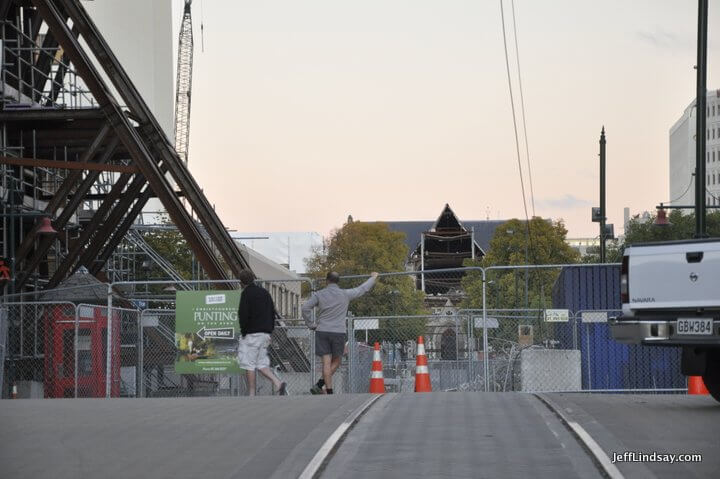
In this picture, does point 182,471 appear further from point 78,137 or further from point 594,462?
point 78,137

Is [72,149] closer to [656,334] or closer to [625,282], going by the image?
[625,282]

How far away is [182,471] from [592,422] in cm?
368

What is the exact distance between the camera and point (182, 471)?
937cm

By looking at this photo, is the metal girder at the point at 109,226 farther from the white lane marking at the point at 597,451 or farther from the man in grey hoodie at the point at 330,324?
the white lane marking at the point at 597,451

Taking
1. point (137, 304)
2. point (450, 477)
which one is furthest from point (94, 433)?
point (137, 304)

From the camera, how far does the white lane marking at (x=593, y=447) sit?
28.6ft

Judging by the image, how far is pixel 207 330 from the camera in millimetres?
22312

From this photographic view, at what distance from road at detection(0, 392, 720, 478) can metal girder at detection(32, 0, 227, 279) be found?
65.0 ft

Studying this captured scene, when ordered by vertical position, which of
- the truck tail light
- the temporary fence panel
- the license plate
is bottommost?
the temporary fence panel

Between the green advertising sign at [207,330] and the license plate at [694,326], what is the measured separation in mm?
10758

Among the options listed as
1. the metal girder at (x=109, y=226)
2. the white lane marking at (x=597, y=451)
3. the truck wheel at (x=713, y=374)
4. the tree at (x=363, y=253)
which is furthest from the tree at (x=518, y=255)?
the white lane marking at (x=597, y=451)

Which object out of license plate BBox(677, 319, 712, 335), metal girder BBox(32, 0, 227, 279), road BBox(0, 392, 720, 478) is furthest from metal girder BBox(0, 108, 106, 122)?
license plate BBox(677, 319, 712, 335)

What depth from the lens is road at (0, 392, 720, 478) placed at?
30.3ft

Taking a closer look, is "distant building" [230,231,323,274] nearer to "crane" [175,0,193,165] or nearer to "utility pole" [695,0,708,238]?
"crane" [175,0,193,165]
